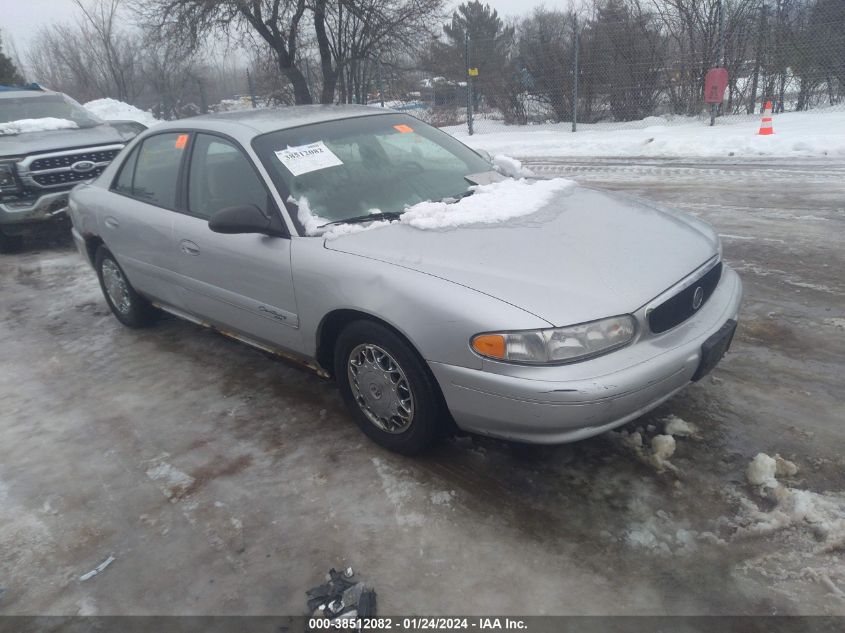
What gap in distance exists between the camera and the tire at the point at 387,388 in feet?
9.20

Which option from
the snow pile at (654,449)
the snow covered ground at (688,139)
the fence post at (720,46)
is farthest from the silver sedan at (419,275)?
the fence post at (720,46)

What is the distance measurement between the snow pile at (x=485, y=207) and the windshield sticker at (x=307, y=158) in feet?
1.83

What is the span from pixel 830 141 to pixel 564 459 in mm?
9934

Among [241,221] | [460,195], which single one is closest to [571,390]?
[460,195]

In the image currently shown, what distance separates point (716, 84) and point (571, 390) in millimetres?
13490

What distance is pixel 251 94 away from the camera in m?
21.8

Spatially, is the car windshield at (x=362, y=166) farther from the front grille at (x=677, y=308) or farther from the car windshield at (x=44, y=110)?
the car windshield at (x=44, y=110)

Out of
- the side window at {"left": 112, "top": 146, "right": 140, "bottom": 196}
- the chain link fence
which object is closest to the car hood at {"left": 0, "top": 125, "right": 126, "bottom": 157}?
the side window at {"left": 112, "top": 146, "right": 140, "bottom": 196}

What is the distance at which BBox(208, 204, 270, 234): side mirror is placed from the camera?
3.18 m

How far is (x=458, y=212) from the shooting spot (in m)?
3.28

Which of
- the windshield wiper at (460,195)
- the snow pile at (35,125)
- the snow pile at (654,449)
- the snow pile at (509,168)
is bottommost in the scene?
the snow pile at (654,449)

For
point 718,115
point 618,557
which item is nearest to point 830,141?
point 718,115

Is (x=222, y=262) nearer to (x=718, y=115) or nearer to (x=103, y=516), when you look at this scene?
(x=103, y=516)

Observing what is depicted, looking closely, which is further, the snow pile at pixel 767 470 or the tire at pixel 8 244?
the tire at pixel 8 244
